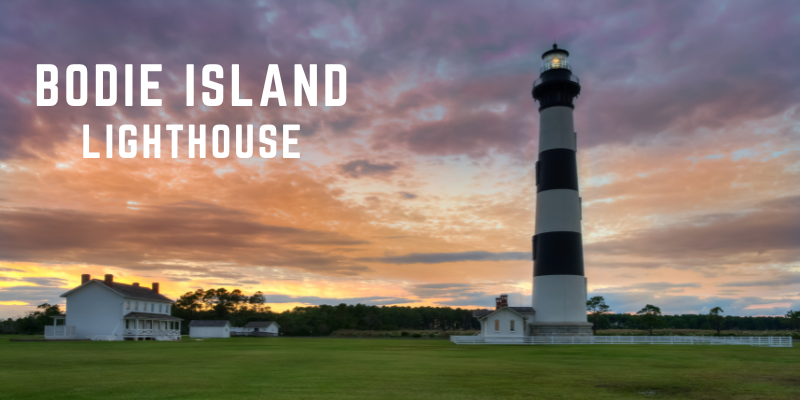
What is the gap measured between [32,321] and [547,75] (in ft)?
269

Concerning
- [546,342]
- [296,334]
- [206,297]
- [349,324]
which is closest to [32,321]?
[206,297]

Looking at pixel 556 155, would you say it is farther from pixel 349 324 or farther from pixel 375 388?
pixel 349 324

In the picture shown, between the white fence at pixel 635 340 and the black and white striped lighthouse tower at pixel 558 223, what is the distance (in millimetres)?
1383

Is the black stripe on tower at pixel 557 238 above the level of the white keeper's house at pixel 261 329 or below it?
above

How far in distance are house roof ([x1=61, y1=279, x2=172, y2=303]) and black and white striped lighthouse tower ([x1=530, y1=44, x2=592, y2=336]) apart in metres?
44.4

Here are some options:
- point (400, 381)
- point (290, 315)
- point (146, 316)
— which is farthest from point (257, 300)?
point (400, 381)

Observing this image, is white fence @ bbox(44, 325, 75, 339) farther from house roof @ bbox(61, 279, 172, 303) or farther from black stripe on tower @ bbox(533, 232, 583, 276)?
black stripe on tower @ bbox(533, 232, 583, 276)

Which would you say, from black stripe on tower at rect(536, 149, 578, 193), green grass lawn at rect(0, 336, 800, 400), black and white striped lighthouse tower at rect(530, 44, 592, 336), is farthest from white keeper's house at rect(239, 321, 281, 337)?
green grass lawn at rect(0, 336, 800, 400)

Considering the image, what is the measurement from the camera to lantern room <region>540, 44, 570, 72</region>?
5216 centimetres

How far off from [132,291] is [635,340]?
5498 centimetres

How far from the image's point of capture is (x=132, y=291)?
62312 mm

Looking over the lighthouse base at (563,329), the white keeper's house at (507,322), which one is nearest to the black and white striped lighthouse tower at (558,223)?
the lighthouse base at (563,329)

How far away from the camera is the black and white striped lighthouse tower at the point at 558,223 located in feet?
152

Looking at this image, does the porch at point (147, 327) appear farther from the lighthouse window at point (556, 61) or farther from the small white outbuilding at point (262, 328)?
the lighthouse window at point (556, 61)
